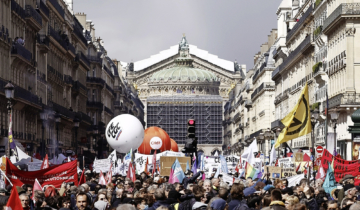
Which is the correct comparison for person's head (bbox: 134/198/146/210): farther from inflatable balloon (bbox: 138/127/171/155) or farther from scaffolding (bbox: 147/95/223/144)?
scaffolding (bbox: 147/95/223/144)

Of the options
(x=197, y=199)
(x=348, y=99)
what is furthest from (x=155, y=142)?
(x=197, y=199)

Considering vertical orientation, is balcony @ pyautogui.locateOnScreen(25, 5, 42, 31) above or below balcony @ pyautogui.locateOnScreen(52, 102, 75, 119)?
above

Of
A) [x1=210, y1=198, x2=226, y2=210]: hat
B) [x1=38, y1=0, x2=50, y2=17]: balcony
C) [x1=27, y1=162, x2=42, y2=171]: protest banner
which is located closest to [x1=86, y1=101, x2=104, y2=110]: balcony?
[x1=38, y1=0, x2=50, y2=17]: balcony

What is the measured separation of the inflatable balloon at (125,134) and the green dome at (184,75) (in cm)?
14561

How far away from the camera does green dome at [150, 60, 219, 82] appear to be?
597 ft

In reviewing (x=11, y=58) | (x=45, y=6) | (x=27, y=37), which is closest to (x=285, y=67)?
(x=45, y=6)

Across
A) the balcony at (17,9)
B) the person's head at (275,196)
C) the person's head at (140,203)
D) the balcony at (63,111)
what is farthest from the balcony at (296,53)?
the person's head at (275,196)

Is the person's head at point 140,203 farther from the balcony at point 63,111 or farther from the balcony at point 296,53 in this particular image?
the balcony at point 63,111

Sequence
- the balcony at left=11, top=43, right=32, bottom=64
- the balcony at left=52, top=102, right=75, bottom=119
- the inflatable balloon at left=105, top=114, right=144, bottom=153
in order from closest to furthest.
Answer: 1. the inflatable balloon at left=105, top=114, right=144, bottom=153
2. the balcony at left=11, top=43, right=32, bottom=64
3. the balcony at left=52, top=102, right=75, bottom=119

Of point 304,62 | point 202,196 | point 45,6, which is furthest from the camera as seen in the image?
point 304,62

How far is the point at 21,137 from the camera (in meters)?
45.3

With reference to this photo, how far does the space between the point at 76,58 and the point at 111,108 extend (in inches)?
1188

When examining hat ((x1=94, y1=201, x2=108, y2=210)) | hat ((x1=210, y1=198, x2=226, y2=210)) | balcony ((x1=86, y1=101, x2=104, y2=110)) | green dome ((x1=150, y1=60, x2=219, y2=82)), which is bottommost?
hat ((x1=94, y1=201, x2=108, y2=210))

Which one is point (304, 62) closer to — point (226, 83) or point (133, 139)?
point (133, 139)
